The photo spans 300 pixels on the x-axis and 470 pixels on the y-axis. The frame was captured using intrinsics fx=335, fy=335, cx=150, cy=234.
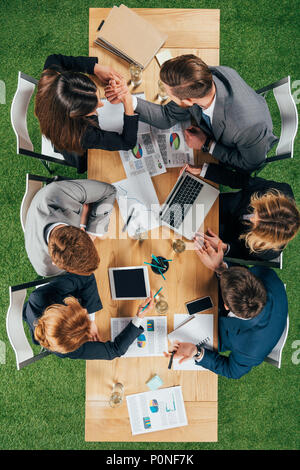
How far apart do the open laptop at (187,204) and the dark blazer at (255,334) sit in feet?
1.60

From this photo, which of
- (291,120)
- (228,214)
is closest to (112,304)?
(228,214)

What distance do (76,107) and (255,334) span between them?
5.00 feet

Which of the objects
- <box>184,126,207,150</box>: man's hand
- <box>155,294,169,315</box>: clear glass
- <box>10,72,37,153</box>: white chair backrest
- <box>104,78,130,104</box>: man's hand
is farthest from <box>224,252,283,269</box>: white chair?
<box>10,72,37,153</box>: white chair backrest

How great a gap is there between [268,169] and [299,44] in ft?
3.55

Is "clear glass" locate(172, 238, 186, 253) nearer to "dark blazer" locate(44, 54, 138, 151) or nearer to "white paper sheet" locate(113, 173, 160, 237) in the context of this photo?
"white paper sheet" locate(113, 173, 160, 237)

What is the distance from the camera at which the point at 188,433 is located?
1.88 m

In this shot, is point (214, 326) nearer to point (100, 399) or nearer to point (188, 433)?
point (188, 433)

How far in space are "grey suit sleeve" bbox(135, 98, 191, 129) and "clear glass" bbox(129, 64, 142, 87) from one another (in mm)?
125

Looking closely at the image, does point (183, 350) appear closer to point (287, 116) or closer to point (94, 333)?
point (94, 333)

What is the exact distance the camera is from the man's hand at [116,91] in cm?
187

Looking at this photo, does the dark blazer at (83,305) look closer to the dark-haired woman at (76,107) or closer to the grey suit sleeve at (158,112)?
the dark-haired woman at (76,107)

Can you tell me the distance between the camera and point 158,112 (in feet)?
6.24

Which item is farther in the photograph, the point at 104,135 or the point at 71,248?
the point at 104,135

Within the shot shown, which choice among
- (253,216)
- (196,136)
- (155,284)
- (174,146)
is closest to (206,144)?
(196,136)
